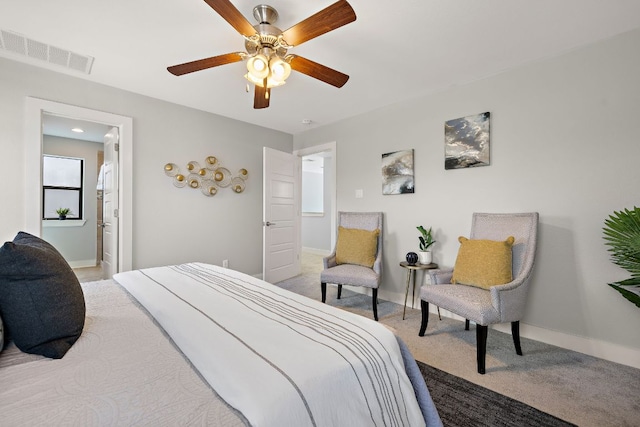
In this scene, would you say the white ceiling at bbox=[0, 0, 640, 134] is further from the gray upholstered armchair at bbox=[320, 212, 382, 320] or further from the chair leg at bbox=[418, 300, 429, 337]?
the chair leg at bbox=[418, 300, 429, 337]

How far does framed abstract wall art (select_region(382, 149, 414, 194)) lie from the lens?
128 inches

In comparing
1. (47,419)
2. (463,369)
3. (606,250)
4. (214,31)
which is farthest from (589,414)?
(214,31)

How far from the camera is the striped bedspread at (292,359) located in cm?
73

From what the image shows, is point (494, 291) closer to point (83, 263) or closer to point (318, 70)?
point (318, 70)

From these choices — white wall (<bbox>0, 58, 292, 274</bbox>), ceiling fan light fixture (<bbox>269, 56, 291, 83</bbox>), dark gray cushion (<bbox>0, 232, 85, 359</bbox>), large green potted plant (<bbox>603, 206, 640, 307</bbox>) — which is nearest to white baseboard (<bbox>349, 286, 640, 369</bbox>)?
large green potted plant (<bbox>603, 206, 640, 307</bbox>)

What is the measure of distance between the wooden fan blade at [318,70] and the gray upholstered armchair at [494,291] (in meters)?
1.79

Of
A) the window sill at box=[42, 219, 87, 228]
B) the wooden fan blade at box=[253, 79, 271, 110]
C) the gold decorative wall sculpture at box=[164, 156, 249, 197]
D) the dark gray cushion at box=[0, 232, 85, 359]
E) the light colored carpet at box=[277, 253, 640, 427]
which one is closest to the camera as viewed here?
the dark gray cushion at box=[0, 232, 85, 359]

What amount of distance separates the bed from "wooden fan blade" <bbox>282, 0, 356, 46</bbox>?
5.02 ft

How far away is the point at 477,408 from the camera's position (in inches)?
61.1

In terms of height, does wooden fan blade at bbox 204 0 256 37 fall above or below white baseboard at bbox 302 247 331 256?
above

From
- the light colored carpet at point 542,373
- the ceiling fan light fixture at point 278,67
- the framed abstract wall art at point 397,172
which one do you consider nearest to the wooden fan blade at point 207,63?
the ceiling fan light fixture at point 278,67

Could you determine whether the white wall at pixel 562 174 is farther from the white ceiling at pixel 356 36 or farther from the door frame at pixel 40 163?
the door frame at pixel 40 163

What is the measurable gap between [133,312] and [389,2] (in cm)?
229

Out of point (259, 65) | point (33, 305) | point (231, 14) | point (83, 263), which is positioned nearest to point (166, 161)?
point (259, 65)
